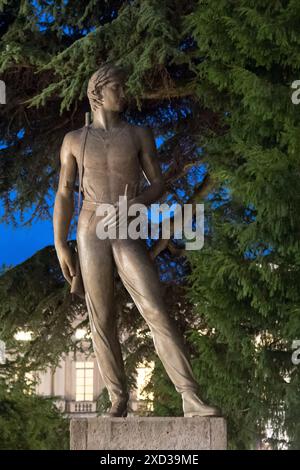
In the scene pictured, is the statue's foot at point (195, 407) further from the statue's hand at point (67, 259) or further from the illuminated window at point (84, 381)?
the illuminated window at point (84, 381)

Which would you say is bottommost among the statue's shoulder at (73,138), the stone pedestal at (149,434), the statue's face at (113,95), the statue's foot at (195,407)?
the stone pedestal at (149,434)

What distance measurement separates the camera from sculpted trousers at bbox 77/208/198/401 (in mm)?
7586

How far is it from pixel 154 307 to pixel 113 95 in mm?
1573

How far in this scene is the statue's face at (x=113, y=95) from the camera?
791 cm

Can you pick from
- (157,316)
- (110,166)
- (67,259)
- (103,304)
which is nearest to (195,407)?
(157,316)

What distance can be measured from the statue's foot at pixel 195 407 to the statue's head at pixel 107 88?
6.99 ft

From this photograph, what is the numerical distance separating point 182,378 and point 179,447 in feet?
1.58

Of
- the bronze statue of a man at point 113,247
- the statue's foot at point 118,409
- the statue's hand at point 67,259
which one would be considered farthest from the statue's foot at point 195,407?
the statue's hand at point 67,259

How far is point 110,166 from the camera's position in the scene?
306 inches

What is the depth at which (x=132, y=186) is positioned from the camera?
7.80 meters

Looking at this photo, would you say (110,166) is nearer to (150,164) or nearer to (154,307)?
(150,164)

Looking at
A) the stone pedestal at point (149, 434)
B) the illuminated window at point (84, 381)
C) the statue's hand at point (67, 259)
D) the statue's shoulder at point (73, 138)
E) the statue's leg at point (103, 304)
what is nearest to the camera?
the stone pedestal at point (149, 434)

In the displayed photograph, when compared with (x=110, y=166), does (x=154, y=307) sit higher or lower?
lower

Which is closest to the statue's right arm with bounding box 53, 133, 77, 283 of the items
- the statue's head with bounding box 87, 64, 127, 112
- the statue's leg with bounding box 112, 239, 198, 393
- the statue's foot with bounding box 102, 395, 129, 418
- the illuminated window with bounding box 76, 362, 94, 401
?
the statue's head with bounding box 87, 64, 127, 112
